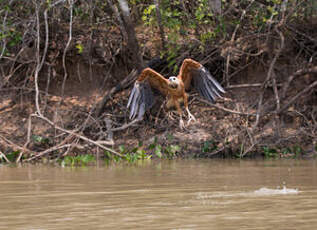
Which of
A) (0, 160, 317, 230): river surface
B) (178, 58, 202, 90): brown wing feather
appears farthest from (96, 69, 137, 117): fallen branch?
(0, 160, 317, 230): river surface

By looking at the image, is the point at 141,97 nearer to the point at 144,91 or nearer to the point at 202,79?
the point at 144,91

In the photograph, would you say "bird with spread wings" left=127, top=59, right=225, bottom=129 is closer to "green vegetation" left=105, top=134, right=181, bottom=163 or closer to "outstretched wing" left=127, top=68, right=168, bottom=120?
"outstretched wing" left=127, top=68, right=168, bottom=120

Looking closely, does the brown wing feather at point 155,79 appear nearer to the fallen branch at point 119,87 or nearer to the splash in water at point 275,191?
the fallen branch at point 119,87

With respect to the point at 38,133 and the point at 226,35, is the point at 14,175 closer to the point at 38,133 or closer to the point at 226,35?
the point at 38,133

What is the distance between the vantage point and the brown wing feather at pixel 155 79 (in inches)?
332

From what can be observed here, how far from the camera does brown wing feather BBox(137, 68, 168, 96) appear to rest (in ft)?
27.6

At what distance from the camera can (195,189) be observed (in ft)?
16.1

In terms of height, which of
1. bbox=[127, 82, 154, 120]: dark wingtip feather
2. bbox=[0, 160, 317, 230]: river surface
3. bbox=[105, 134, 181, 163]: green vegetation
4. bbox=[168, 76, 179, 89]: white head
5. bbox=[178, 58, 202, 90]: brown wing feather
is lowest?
bbox=[0, 160, 317, 230]: river surface

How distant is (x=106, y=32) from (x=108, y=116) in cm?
163

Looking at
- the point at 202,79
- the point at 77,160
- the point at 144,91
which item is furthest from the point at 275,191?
the point at 144,91

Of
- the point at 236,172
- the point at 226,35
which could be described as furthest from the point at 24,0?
the point at 236,172

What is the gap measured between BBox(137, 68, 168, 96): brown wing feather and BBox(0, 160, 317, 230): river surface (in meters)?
1.69

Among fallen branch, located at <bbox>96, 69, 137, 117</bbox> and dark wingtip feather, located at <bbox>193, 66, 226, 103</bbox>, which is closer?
dark wingtip feather, located at <bbox>193, 66, 226, 103</bbox>

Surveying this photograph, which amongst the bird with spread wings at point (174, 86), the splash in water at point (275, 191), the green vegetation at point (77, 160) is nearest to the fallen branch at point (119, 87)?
the bird with spread wings at point (174, 86)
